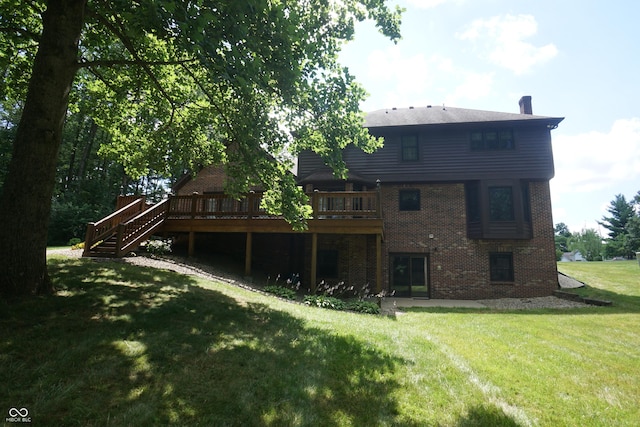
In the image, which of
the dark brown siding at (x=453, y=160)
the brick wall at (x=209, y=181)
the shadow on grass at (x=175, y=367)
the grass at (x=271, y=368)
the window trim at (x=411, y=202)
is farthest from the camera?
the brick wall at (x=209, y=181)

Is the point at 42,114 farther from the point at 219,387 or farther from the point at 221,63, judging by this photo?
the point at 219,387

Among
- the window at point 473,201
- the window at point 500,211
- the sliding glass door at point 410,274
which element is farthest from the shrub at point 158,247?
the window at point 473,201

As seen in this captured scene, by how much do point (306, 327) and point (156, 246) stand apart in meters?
8.92

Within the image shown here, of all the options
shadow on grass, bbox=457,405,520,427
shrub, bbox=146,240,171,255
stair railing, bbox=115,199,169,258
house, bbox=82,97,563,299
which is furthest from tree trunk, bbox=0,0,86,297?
house, bbox=82,97,563,299

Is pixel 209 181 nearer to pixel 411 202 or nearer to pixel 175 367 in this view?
pixel 411 202

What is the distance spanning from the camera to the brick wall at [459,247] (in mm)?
14609

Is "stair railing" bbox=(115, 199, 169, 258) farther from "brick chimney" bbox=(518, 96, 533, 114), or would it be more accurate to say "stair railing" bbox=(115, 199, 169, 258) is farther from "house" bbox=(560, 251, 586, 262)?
"house" bbox=(560, 251, 586, 262)

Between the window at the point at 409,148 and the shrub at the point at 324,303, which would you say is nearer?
the shrub at the point at 324,303

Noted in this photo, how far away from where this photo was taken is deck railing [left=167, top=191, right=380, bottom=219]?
12.4 m

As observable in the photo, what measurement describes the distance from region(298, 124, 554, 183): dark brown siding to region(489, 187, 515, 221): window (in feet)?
2.18

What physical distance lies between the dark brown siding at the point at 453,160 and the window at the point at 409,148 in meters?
0.21

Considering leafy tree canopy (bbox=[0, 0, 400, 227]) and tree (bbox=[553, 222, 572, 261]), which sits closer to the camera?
leafy tree canopy (bbox=[0, 0, 400, 227])

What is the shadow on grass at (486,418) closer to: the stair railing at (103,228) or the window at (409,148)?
the stair railing at (103,228)

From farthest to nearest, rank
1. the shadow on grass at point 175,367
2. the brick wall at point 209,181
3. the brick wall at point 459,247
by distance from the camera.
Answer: the brick wall at point 209,181 → the brick wall at point 459,247 → the shadow on grass at point 175,367
